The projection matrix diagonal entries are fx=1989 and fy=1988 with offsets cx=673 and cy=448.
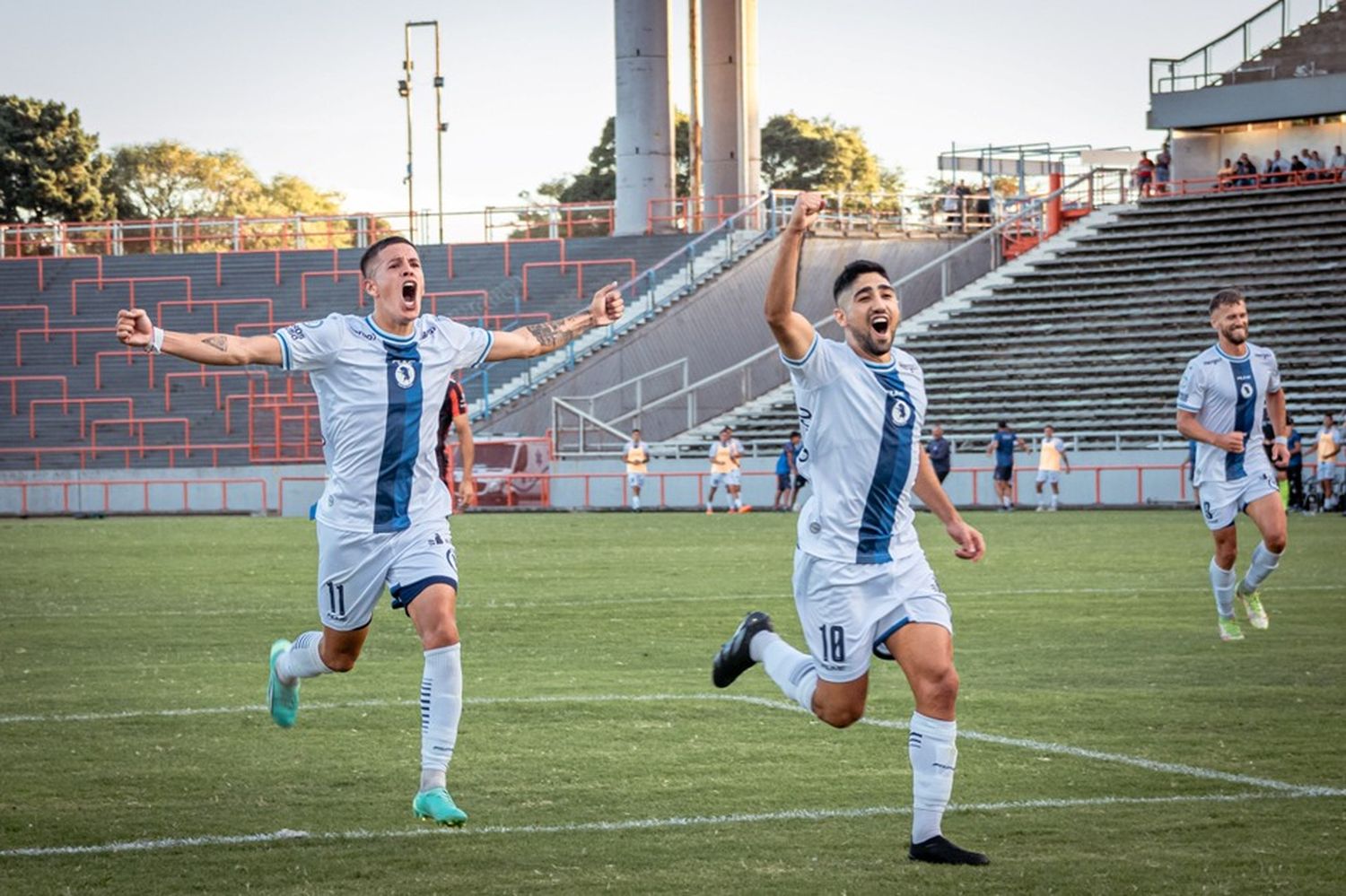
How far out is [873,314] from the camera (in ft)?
24.8

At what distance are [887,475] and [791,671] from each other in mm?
1048

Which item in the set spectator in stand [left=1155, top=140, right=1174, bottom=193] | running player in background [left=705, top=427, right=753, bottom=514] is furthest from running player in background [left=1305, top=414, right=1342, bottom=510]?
spectator in stand [left=1155, top=140, right=1174, bottom=193]

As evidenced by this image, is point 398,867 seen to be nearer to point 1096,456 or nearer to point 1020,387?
point 1096,456

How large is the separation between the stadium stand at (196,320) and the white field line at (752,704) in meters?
36.6

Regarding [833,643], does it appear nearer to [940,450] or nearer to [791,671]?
[791,671]

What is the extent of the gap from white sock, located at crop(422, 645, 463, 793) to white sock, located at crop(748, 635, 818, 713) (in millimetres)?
1319

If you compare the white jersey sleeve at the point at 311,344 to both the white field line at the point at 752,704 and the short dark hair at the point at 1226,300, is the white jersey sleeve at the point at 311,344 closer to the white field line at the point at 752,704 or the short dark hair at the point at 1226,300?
the white field line at the point at 752,704

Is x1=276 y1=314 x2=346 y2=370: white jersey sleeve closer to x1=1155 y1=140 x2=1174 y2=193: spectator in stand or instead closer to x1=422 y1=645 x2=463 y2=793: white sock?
x1=422 y1=645 x2=463 y2=793: white sock

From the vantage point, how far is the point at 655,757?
30.4 feet

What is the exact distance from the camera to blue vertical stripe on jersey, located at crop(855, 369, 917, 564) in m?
7.52

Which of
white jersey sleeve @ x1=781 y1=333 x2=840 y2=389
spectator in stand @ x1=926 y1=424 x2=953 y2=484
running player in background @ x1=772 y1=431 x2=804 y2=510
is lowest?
running player in background @ x1=772 y1=431 x2=804 y2=510

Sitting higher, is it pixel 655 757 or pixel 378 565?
pixel 378 565

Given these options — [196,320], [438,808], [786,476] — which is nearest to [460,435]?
[438,808]

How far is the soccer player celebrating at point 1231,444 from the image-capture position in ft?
47.0
